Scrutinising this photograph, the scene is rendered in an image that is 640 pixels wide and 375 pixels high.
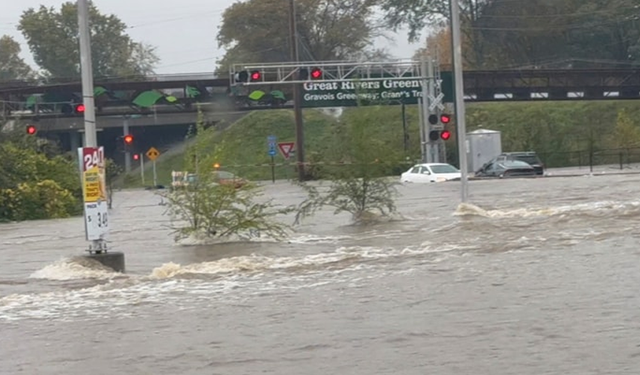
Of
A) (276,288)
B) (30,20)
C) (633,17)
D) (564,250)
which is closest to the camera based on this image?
(276,288)

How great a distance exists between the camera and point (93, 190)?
1862 cm

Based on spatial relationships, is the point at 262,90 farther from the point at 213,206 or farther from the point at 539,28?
the point at 213,206

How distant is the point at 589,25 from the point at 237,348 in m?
87.3

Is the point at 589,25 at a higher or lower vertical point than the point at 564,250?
higher

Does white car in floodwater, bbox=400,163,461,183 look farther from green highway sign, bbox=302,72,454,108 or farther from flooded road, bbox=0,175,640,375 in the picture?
flooded road, bbox=0,175,640,375

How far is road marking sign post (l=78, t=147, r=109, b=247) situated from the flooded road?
649 mm

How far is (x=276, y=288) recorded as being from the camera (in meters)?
16.5

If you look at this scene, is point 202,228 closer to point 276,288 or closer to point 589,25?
point 276,288

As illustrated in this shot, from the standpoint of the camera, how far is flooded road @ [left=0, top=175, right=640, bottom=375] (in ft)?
35.8

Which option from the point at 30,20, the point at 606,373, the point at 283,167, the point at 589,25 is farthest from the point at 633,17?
the point at 606,373

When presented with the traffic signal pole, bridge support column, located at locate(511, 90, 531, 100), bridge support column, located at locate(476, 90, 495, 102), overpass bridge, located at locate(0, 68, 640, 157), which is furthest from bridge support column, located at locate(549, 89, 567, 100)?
the traffic signal pole

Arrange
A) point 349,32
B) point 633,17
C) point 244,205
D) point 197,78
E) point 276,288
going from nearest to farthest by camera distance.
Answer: point 276,288 < point 244,205 < point 197,78 < point 633,17 < point 349,32

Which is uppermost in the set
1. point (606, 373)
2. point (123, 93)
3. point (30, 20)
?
point (30, 20)

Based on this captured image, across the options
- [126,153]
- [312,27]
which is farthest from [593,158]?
[312,27]
